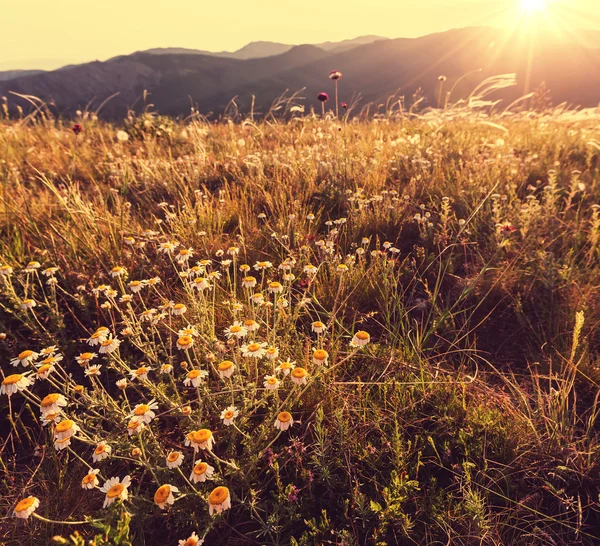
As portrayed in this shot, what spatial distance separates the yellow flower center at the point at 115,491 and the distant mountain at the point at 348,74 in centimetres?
5875

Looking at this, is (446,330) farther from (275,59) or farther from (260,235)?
(275,59)

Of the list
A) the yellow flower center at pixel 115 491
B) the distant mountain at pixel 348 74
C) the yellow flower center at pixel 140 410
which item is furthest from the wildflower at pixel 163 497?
the distant mountain at pixel 348 74

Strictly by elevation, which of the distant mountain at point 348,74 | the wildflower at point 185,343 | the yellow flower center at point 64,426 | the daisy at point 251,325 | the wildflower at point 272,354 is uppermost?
the distant mountain at point 348,74

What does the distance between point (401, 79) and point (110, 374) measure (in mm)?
96651

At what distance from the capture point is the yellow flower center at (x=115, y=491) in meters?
1.05

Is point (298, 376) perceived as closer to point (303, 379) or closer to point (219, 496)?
point (303, 379)

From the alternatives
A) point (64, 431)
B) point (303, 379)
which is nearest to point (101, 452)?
point (64, 431)

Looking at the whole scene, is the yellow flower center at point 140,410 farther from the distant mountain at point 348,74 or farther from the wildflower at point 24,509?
the distant mountain at point 348,74

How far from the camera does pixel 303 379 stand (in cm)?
128

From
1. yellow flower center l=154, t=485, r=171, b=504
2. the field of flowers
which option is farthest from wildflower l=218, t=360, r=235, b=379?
yellow flower center l=154, t=485, r=171, b=504

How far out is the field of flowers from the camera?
1.24 m

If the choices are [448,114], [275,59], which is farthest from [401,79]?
[448,114]

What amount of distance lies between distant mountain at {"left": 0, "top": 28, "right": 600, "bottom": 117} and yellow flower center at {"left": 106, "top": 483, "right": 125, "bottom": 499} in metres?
58.8

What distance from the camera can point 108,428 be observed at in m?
1.65
